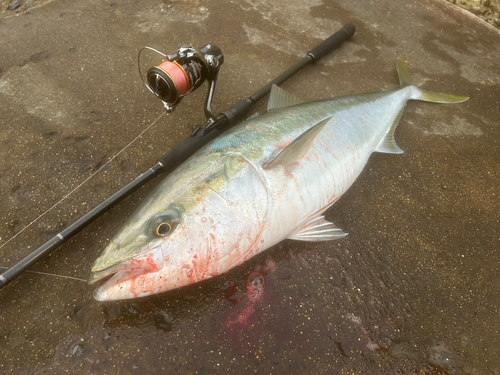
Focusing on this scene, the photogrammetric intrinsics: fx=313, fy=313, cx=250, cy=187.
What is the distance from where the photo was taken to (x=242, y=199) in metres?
1.72

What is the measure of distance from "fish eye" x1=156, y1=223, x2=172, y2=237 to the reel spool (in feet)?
3.13

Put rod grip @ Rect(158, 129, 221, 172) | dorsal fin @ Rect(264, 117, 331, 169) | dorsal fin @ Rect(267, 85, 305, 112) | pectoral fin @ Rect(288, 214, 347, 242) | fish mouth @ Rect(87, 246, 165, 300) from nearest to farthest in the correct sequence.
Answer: fish mouth @ Rect(87, 246, 165, 300)
dorsal fin @ Rect(264, 117, 331, 169)
pectoral fin @ Rect(288, 214, 347, 242)
rod grip @ Rect(158, 129, 221, 172)
dorsal fin @ Rect(267, 85, 305, 112)

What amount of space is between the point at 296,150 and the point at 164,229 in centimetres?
90

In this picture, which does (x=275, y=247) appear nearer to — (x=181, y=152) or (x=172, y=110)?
(x=181, y=152)

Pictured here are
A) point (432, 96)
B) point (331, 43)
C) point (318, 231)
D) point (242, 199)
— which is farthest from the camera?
point (331, 43)

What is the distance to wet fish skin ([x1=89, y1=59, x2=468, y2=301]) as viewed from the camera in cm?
153

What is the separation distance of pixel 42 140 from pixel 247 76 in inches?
76.1

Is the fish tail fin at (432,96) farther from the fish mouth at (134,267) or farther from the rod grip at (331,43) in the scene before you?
the fish mouth at (134,267)

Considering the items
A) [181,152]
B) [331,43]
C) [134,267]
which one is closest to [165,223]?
[134,267]

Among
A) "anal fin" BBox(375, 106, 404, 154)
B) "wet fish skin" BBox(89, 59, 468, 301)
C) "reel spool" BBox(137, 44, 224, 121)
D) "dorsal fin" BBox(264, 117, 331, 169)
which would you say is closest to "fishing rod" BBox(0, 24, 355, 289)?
"reel spool" BBox(137, 44, 224, 121)

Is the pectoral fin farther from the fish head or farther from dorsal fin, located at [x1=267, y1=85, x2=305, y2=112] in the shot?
dorsal fin, located at [x1=267, y1=85, x2=305, y2=112]

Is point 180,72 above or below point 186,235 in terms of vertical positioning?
above

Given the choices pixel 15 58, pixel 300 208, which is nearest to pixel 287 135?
pixel 300 208

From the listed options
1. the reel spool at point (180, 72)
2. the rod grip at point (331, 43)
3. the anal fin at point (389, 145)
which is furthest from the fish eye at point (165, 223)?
the rod grip at point (331, 43)
